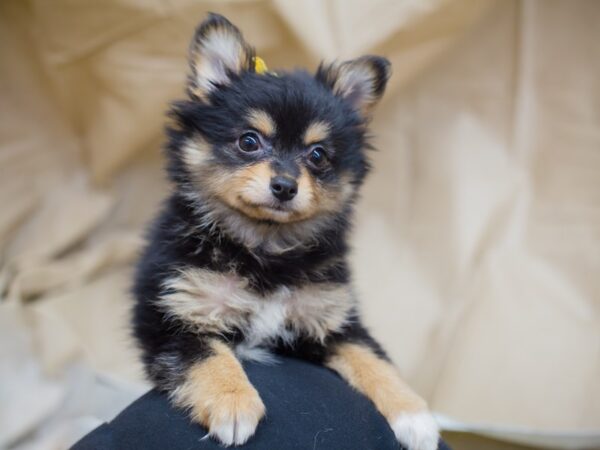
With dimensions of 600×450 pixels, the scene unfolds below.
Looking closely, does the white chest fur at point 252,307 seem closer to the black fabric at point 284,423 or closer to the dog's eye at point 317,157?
the black fabric at point 284,423

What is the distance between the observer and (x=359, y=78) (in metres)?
2.59

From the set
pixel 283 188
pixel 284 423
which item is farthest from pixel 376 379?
pixel 283 188

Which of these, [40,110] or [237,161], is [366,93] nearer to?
[237,161]

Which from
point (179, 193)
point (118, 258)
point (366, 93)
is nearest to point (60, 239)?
point (118, 258)

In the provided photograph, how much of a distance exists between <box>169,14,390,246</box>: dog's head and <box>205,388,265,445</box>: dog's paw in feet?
2.27

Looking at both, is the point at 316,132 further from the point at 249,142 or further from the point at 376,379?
the point at 376,379

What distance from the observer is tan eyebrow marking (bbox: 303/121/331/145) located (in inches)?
92.7

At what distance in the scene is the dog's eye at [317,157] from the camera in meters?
2.40

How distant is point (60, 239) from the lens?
152 inches

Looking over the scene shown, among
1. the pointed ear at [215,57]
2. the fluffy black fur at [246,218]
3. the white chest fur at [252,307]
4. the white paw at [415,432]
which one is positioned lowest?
the white paw at [415,432]

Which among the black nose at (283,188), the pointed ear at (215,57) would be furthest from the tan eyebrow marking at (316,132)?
the pointed ear at (215,57)

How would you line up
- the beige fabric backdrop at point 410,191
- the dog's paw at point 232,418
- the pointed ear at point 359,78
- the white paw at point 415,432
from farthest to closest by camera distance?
the beige fabric backdrop at point 410,191
the pointed ear at point 359,78
the white paw at point 415,432
the dog's paw at point 232,418

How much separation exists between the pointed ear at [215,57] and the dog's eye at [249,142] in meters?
0.25

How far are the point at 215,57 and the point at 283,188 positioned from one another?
2.13 feet
